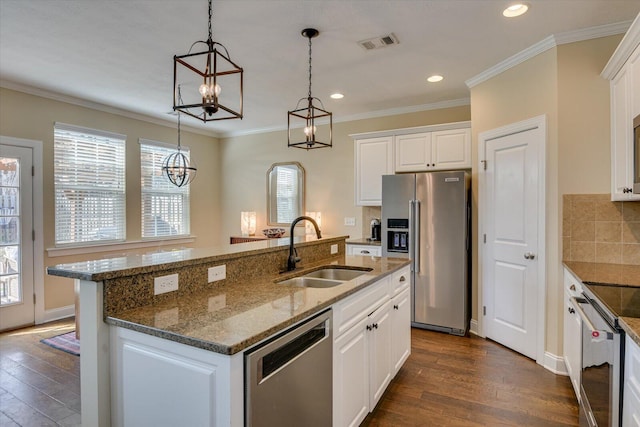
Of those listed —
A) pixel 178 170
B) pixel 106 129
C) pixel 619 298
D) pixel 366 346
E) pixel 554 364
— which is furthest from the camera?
pixel 178 170

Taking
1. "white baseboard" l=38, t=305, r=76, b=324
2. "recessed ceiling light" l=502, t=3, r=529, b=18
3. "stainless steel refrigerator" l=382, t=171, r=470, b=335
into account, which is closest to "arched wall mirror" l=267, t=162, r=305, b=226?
"stainless steel refrigerator" l=382, t=171, r=470, b=335

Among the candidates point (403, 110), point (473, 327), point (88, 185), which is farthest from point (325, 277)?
point (88, 185)

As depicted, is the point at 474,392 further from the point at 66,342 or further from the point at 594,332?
the point at 66,342

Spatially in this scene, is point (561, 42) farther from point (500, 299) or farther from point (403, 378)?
point (403, 378)

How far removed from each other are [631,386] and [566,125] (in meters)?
2.22

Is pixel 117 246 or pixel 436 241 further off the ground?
pixel 436 241

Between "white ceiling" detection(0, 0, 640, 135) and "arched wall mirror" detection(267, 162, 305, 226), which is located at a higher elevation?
"white ceiling" detection(0, 0, 640, 135)

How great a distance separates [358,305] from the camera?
2010 mm

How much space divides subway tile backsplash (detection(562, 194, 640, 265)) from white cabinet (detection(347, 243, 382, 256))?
6.62 ft

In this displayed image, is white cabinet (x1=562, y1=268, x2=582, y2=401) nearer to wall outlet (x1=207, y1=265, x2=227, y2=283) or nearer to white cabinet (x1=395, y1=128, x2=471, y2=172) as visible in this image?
white cabinet (x1=395, y1=128, x2=471, y2=172)

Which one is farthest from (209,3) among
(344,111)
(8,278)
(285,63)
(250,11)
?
(8,278)

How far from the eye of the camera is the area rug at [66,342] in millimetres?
3443

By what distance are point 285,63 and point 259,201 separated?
10.4ft

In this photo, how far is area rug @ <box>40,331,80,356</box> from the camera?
344 centimetres
